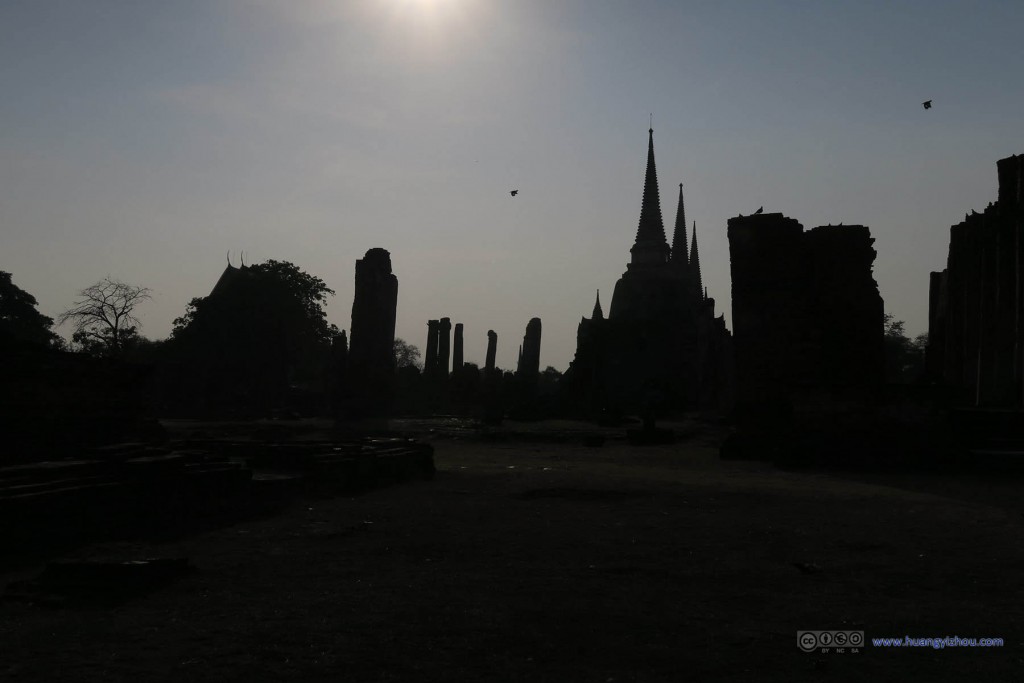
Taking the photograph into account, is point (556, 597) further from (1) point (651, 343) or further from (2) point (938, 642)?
(1) point (651, 343)

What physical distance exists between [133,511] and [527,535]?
3.11 meters

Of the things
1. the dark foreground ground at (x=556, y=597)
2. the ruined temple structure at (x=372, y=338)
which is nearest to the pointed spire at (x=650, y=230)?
the ruined temple structure at (x=372, y=338)

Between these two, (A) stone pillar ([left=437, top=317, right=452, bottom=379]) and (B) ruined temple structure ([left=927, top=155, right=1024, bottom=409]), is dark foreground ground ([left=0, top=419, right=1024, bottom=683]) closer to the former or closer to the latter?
(B) ruined temple structure ([left=927, top=155, right=1024, bottom=409])

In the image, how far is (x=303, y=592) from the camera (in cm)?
439

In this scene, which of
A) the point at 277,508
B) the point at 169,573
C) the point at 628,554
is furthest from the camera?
the point at 277,508

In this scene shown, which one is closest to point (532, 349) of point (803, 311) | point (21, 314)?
point (21, 314)

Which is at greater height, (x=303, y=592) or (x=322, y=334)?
(x=322, y=334)

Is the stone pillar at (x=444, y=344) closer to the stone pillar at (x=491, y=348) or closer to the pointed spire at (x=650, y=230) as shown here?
the stone pillar at (x=491, y=348)

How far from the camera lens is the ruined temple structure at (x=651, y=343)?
110 feet

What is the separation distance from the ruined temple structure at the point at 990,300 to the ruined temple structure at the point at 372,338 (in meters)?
15.6

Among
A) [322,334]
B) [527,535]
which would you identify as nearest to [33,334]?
[322,334]

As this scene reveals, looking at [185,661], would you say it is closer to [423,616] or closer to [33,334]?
[423,616]

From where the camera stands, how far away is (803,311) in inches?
600

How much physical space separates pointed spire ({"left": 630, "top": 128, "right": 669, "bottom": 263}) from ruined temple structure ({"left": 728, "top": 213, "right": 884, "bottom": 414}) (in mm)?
49112
